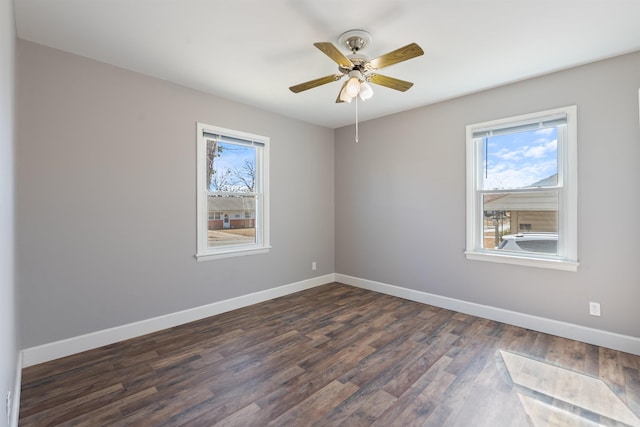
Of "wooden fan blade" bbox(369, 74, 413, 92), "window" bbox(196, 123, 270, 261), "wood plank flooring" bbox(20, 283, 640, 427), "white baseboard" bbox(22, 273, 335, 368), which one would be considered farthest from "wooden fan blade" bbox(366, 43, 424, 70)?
"white baseboard" bbox(22, 273, 335, 368)

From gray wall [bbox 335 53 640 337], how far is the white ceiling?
A: 0.28 m

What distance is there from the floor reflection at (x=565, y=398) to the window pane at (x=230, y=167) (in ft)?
11.1

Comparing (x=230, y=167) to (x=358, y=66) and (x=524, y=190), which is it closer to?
(x=358, y=66)

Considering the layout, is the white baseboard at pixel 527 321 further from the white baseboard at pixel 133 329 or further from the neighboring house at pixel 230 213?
the neighboring house at pixel 230 213

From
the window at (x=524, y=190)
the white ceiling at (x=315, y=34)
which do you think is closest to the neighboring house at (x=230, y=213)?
the white ceiling at (x=315, y=34)

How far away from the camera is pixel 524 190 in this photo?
3.20m

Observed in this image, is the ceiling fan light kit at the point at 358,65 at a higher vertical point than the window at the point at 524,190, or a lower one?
higher

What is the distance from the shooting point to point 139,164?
296 cm

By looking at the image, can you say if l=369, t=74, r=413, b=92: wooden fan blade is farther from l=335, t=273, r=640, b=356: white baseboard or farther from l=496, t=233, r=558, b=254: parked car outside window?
l=335, t=273, r=640, b=356: white baseboard

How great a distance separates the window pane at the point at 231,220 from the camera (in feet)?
11.9

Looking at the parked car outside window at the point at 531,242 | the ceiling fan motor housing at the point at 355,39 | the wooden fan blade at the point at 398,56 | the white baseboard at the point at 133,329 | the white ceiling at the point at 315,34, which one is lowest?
the white baseboard at the point at 133,329

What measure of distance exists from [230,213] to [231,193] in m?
0.26

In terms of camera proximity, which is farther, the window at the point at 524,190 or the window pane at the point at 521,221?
the window pane at the point at 521,221

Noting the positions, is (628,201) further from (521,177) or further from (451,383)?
(451,383)
